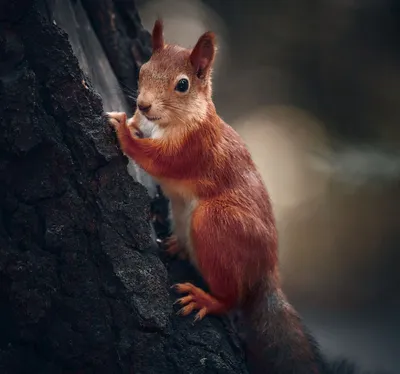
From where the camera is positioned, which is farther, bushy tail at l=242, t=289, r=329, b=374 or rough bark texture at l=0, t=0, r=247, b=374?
bushy tail at l=242, t=289, r=329, b=374

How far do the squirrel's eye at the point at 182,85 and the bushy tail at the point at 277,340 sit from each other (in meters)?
0.62

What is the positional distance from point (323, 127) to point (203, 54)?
107 inches

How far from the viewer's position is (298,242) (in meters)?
4.30

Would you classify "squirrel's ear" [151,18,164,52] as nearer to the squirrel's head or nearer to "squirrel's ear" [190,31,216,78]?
the squirrel's head

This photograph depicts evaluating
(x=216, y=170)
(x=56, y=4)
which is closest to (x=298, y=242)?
(x=216, y=170)

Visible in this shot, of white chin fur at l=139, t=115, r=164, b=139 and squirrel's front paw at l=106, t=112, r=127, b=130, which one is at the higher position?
squirrel's front paw at l=106, t=112, r=127, b=130

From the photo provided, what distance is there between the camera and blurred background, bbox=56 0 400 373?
405cm

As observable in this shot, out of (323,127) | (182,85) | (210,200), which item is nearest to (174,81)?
(182,85)

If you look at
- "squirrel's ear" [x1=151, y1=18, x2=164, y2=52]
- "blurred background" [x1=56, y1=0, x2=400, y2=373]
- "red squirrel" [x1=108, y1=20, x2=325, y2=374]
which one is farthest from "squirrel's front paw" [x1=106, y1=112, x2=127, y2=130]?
"blurred background" [x1=56, y1=0, x2=400, y2=373]

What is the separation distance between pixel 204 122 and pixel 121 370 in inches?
28.7

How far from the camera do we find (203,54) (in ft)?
6.16

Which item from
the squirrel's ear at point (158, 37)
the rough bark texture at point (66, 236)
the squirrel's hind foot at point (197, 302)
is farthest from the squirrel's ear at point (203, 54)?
the squirrel's hind foot at point (197, 302)

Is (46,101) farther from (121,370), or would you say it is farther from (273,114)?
(273,114)

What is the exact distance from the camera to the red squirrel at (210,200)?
70.6 inches
